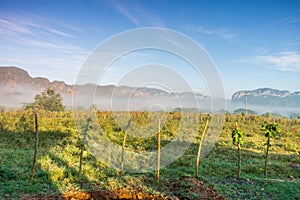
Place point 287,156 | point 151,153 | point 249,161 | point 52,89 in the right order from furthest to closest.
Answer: point 52,89, point 287,156, point 151,153, point 249,161

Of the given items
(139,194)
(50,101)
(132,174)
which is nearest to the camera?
(139,194)

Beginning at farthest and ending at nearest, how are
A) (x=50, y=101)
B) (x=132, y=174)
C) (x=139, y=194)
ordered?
(x=50, y=101) → (x=132, y=174) → (x=139, y=194)

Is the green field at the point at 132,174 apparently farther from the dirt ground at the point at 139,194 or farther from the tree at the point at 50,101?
the tree at the point at 50,101

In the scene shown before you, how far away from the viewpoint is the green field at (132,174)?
5453 millimetres

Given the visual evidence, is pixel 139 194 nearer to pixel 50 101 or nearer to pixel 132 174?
pixel 132 174

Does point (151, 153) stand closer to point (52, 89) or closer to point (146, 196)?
point (146, 196)

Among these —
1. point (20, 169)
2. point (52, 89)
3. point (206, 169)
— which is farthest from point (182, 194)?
point (52, 89)

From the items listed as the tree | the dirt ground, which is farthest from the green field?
the tree

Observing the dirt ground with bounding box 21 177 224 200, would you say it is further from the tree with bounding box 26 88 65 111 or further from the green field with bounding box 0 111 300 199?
the tree with bounding box 26 88 65 111

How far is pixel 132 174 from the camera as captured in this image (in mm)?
6703

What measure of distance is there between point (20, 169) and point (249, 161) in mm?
7483

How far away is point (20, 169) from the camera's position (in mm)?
6383

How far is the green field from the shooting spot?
17.9 ft

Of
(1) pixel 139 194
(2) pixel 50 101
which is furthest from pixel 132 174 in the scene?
(2) pixel 50 101
